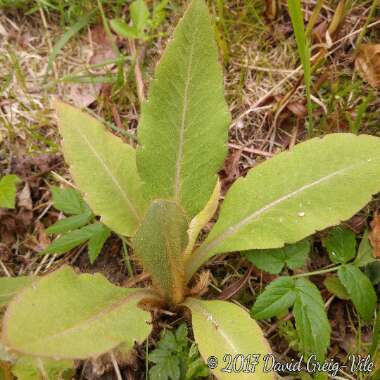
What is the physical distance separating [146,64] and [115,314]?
896mm

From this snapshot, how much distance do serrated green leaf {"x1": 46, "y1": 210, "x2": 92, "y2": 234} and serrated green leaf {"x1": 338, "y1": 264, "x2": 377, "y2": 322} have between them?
69cm

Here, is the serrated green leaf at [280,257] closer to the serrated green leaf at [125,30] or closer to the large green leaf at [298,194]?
the large green leaf at [298,194]

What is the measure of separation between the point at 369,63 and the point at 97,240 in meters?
0.99

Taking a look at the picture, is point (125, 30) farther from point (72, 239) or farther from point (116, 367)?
point (116, 367)

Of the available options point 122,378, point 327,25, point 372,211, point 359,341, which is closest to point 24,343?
point 122,378

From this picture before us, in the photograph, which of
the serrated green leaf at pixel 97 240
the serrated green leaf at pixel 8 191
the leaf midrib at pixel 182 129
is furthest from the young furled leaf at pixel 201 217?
the serrated green leaf at pixel 8 191

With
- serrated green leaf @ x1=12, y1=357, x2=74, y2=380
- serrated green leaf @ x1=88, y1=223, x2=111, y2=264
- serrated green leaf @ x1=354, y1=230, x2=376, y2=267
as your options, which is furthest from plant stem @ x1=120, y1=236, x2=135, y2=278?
serrated green leaf @ x1=354, y1=230, x2=376, y2=267

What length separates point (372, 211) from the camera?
1.41m

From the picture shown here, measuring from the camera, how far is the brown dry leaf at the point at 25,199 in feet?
5.09

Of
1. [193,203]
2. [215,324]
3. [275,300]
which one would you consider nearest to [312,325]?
[275,300]

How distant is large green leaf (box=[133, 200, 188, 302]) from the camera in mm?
1109

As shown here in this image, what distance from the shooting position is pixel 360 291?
123 cm

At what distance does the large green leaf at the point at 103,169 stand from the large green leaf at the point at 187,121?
0.07 metres

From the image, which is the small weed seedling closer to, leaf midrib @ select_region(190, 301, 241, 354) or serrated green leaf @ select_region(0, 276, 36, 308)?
leaf midrib @ select_region(190, 301, 241, 354)
